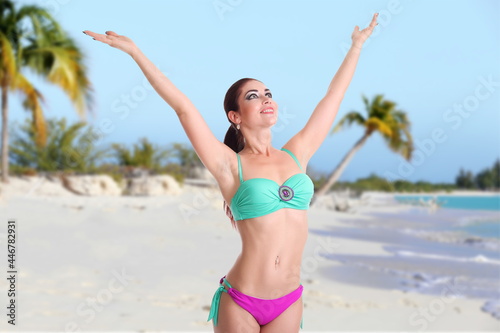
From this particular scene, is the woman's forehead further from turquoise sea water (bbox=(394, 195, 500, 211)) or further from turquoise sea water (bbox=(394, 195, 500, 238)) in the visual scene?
turquoise sea water (bbox=(394, 195, 500, 211))

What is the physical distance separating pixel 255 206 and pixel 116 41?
0.81m

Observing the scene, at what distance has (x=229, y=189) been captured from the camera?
2471 millimetres

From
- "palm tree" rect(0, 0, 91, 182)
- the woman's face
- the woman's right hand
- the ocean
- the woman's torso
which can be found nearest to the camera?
the woman's right hand

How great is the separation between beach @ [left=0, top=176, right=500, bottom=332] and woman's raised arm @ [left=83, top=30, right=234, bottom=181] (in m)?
3.44

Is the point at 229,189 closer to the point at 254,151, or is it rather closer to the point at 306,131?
the point at 254,151

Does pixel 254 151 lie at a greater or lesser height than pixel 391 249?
greater

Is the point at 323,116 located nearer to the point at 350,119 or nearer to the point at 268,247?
the point at 268,247

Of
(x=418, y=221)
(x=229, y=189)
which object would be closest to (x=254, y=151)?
(x=229, y=189)

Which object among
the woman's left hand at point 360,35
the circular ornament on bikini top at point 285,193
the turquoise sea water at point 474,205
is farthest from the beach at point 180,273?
the turquoise sea water at point 474,205

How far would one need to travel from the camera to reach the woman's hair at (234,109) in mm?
2574

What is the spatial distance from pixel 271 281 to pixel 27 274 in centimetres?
517

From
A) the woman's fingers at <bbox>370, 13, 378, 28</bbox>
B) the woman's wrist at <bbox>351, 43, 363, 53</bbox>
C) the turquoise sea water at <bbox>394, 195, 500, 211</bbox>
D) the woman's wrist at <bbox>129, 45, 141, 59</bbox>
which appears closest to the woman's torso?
the woman's wrist at <bbox>129, 45, 141, 59</bbox>

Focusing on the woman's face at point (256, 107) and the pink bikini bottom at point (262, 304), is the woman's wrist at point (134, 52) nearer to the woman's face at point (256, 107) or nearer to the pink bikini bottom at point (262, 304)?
the woman's face at point (256, 107)

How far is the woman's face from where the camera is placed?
251 centimetres
